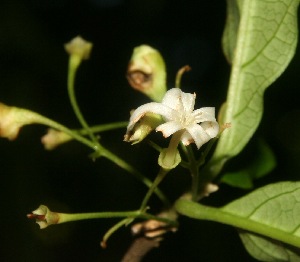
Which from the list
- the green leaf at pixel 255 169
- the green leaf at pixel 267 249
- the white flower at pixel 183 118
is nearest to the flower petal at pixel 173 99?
the white flower at pixel 183 118

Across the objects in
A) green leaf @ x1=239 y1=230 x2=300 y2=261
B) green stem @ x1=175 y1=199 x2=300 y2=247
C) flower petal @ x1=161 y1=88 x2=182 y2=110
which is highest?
flower petal @ x1=161 y1=88 x2=182 y2=110

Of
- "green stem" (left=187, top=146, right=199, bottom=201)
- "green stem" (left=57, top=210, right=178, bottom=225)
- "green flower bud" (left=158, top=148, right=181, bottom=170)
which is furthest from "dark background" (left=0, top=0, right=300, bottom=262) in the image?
"green flower bud" (left=158, top=148, right=181, bottom=170)

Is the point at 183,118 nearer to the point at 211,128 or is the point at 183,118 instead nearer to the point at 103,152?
the point at 211,128

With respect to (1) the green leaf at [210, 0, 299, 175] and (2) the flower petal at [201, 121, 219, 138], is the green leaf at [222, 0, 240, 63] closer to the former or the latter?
(1) the green leaf at [210, 0, 299, 175]

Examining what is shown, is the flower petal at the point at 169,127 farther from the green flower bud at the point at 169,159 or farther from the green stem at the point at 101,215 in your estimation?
the green stem at the point at 101,215

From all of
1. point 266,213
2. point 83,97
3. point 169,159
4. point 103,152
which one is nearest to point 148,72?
point 103,152

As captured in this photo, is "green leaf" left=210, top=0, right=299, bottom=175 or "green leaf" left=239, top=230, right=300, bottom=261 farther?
"green leaf" left=210, top=0, right=299, bottom=175

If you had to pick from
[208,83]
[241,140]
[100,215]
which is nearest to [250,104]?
[241,140]
